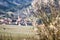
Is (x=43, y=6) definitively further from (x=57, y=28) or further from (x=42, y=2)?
(x=57, y=28)

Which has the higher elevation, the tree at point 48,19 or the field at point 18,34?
the tree at point 48,19

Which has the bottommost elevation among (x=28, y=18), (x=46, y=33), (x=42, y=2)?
(x=46, y=33)

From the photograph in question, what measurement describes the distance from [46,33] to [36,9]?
88 cm

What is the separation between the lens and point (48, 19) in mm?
8547

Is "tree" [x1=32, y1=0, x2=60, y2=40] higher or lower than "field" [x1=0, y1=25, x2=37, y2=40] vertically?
higher

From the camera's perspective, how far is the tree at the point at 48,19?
8203mm

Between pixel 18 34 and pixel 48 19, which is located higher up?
pixel 48 19

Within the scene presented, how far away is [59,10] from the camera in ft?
28.1

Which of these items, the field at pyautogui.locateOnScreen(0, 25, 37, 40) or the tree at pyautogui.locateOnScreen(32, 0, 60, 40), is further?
the field at pyautogui.locateOnScreen(0, 25, 37, 40)

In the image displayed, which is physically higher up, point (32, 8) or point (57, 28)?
point (32, 8)

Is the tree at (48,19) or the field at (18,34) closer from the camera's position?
the tree at (48,19)

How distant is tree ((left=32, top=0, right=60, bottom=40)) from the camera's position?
26.9 feet

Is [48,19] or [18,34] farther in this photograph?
[18,34]

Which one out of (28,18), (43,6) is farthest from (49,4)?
(28,18)
